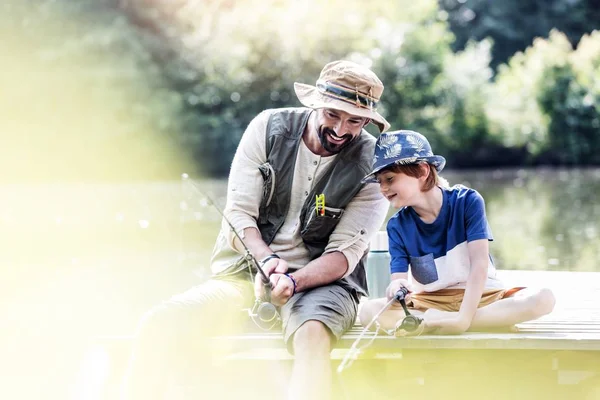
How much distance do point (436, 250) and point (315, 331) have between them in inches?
23.7

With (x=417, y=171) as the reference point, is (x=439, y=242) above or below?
below

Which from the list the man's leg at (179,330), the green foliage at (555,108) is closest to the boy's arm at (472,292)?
the man's leg at (179,330)

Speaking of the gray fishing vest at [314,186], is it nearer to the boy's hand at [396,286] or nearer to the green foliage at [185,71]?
the boy's hand at [396,286]

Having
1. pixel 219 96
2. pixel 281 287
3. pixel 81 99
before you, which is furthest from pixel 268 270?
pixel 81 99

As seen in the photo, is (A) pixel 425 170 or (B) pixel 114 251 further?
(B) pixel 114 251

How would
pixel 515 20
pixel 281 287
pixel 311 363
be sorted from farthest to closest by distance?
1. pixel 515 20
2. pixel 281 287
3. pixel 311 363

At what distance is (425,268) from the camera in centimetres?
396

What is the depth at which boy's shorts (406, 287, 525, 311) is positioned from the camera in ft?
13.0

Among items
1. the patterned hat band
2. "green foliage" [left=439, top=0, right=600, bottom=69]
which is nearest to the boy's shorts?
the patterned hat band

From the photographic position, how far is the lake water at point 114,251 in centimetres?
640

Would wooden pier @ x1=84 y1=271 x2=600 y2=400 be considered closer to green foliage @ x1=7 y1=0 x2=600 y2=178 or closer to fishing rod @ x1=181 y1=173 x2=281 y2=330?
fishing rod @ x1=181 y1=173 x2=281 y2=330

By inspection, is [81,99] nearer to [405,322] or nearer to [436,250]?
[436,250]

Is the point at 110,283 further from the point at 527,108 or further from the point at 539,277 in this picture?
the point at 527,108

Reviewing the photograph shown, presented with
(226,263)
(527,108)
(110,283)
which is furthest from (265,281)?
(527,108)
